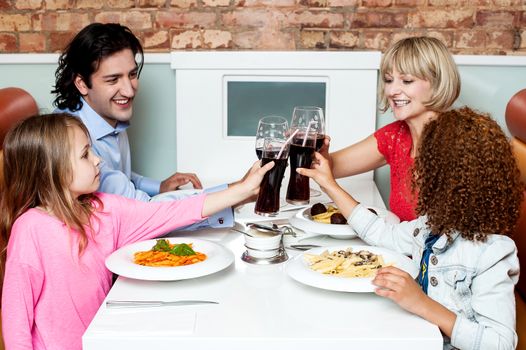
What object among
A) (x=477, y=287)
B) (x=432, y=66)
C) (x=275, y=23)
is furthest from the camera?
(x=275, y=23)

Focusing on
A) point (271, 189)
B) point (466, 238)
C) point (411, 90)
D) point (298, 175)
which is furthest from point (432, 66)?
point (466, 238)

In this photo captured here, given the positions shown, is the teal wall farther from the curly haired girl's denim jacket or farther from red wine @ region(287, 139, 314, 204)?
the curly haired girl's denim jacket

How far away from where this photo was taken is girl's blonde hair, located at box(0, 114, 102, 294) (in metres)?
1.63

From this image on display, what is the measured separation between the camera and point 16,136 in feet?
5.49

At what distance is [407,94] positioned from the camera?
213 cm

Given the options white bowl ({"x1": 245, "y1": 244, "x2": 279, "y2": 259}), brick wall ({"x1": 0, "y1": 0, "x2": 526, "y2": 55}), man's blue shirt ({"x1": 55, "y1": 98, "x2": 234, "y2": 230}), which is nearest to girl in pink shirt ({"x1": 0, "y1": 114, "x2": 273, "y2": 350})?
man's blue shirt ({"x1": 55, "y1": 98, "x2": 234, "y2": 230})

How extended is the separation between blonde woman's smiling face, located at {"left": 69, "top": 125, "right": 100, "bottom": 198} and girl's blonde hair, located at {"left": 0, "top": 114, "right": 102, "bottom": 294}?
1 centimetres

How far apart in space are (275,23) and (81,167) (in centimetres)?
153

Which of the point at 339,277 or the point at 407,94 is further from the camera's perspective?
the point at 407,94

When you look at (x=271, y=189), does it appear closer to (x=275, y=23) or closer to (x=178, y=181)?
(x=178, y=181)

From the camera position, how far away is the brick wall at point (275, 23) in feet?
9.56

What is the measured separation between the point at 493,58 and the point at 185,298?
1907 millimetres

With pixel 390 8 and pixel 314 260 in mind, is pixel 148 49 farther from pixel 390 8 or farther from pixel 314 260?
pixel 314 260

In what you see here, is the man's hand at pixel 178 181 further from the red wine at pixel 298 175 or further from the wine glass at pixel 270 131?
the wine glass at pixel 270 131
